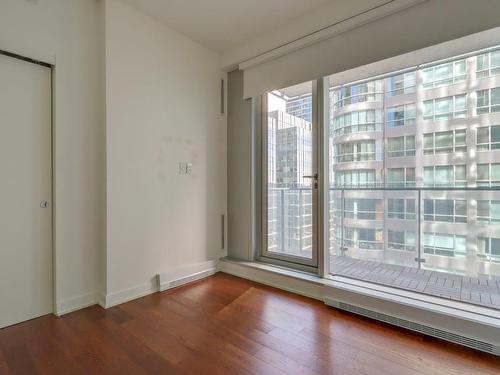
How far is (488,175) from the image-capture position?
7.93ft

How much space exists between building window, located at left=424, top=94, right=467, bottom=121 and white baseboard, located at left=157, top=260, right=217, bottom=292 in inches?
118

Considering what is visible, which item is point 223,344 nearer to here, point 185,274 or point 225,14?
point 185,274

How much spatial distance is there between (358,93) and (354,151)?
714mm

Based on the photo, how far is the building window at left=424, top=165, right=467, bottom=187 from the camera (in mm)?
2594

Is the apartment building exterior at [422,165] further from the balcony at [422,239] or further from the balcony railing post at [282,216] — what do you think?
the balcony railing post at [282,216]

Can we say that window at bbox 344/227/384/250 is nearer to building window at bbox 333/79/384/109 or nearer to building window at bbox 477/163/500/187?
building window at bbox 477/163/500/187

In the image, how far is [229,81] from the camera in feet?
10.9

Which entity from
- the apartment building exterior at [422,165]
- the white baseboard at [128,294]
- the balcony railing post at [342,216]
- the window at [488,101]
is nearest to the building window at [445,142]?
the apartment building exterior at [422,165]

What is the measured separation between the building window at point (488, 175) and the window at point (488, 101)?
20.2 inches

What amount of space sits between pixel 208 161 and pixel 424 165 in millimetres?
2478

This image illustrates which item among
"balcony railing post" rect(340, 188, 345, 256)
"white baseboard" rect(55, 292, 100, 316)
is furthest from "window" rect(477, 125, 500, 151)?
"white baseboard" rect(55, 292, 100, 316)

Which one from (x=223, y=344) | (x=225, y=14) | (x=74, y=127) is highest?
(x=225, y=14)

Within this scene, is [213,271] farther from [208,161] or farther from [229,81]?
[229,81]

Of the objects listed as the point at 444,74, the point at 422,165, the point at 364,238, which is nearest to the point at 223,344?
the point at 364,238
